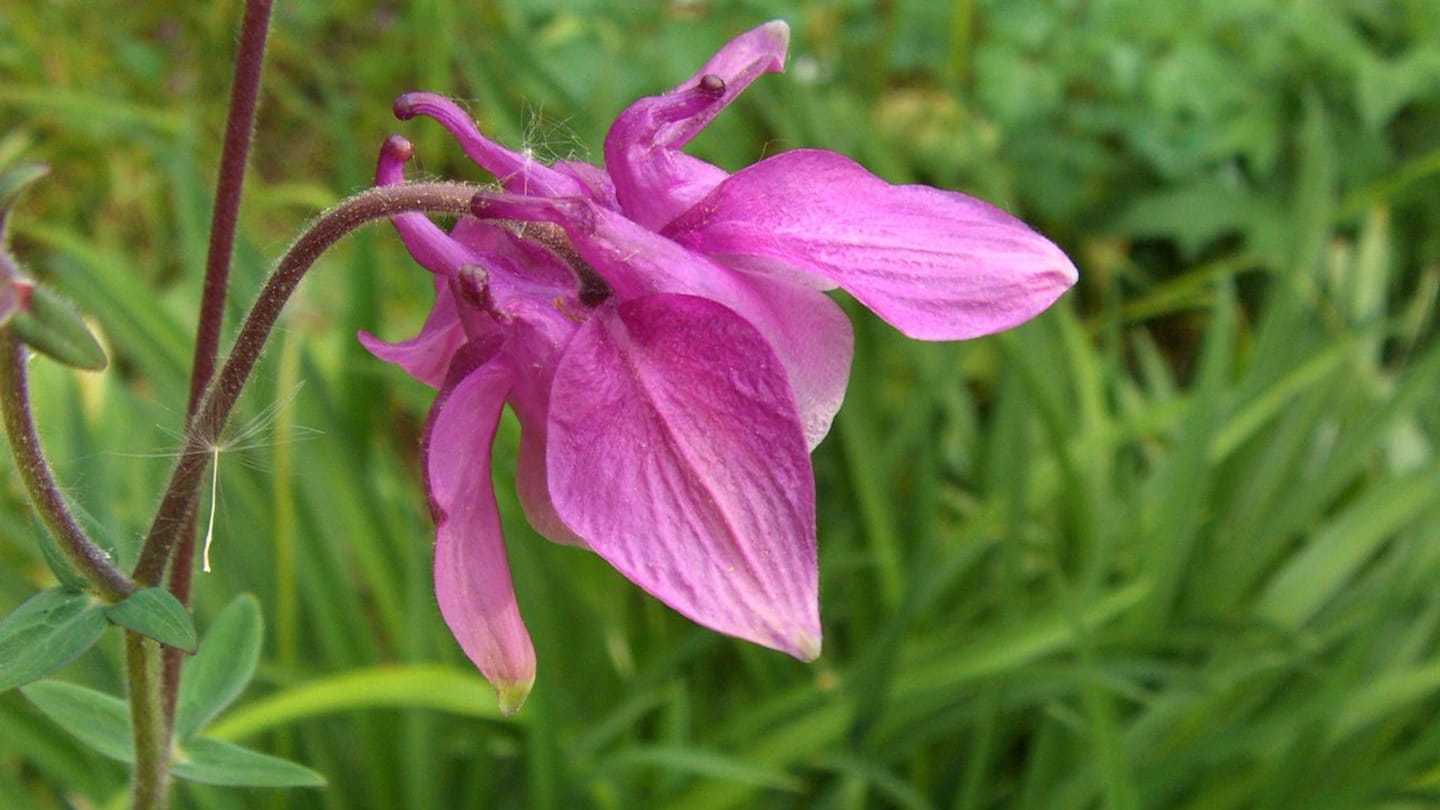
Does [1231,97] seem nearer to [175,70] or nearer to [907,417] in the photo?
[907,417]

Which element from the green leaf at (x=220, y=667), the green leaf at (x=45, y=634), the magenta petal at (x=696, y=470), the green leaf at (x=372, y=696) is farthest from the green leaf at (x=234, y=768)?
the green leaf at (x=372, y=696)

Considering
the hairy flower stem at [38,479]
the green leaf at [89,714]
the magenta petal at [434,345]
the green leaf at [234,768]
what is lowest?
the green leaf at [234,768]

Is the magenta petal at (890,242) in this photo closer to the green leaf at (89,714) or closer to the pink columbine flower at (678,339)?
the pink columbine flower at (678,339)

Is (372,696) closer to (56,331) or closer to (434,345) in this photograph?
(434,345)

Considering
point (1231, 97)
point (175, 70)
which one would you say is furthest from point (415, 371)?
point (175, 70)

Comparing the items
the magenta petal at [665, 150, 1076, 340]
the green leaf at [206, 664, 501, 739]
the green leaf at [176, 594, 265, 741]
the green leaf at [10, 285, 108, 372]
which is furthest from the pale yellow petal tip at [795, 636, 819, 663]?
the green leaf at [206, 664, 501, 739]

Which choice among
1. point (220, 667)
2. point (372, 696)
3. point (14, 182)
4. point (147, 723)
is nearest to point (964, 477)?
point (372, 696)
